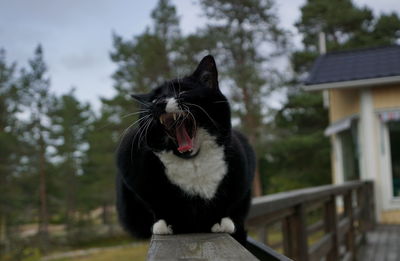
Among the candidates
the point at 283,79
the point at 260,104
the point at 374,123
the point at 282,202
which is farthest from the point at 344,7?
the point at 282,202

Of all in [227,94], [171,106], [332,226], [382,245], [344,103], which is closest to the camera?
[171,106]

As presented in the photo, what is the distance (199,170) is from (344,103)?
24.0 ft

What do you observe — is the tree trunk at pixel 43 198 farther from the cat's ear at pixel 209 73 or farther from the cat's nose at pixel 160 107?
the cat's nose at pixel 160 107

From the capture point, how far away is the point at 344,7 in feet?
54.6

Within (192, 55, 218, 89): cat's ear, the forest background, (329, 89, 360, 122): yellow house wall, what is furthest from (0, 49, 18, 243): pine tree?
(192, 55, 218, 89): cat's ear

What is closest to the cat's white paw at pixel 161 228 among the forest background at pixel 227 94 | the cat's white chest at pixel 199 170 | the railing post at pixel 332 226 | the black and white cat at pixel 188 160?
the black and white cat at pixel 188 160

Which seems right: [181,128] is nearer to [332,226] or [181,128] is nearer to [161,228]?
[161,228]

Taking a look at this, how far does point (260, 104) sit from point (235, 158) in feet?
46.2

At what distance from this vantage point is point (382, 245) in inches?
212

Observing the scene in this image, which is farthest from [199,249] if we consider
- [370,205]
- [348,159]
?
[348,159]

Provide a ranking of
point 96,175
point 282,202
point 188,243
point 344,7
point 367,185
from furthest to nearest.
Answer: point 96,175
point 344,7
point 367,185
point 282,202
point 188,243

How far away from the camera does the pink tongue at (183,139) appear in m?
1.21

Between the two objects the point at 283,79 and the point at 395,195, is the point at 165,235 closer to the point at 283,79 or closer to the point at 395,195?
the point at 395,195

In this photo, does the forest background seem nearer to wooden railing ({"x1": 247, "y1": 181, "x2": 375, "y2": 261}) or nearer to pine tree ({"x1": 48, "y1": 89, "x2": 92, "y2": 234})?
pine tree ({"x1": 48, "y1": 89, "x2": 92, "y2": 234})
